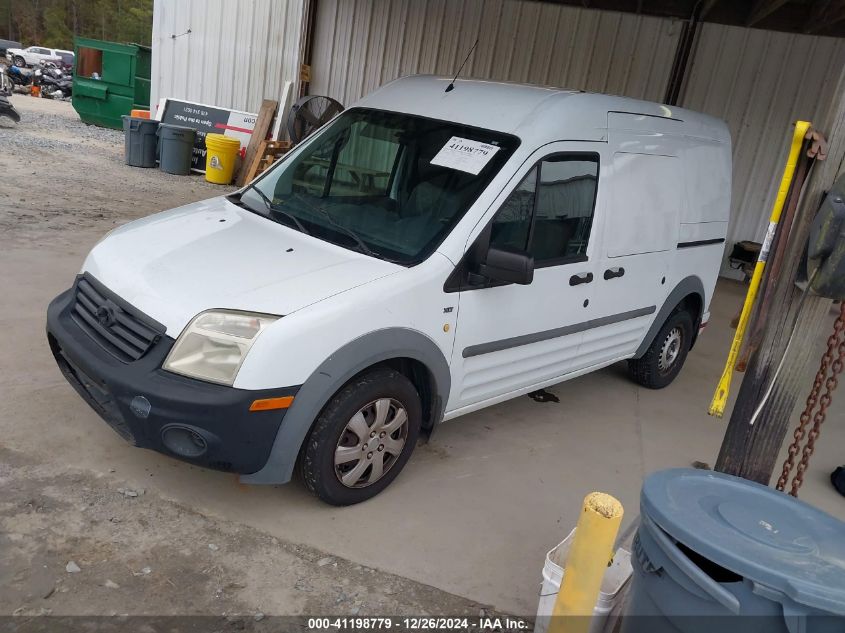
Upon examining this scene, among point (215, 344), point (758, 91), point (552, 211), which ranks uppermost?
point (758, 91)

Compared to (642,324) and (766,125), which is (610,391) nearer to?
(642,324)

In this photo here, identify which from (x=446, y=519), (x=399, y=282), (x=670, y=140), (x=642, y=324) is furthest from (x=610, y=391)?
(x=399, y=282)

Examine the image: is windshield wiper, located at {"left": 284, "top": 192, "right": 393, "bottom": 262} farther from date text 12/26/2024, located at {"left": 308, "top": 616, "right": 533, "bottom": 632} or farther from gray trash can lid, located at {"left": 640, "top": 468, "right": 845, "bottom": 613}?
gray trash can lid, located at {"left": 640, "top": 468, "right": 845, "bottom": 613}

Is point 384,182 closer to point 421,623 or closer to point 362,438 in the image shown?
point 362,438

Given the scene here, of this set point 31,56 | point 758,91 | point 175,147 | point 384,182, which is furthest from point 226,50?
point 31,56

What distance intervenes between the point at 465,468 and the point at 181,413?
1727mm

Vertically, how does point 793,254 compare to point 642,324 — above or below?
above

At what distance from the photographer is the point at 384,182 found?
3699 mm

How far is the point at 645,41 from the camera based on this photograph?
1014 centimetres

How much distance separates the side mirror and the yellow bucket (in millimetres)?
9298

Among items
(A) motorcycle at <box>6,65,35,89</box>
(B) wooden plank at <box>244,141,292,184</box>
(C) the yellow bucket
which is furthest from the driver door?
(A) motorcycle at <box>6,65,35,89</box>

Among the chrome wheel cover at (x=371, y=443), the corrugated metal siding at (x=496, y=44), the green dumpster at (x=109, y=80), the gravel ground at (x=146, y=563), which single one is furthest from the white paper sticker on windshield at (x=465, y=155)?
the green dumpster at (x=109, y=80)

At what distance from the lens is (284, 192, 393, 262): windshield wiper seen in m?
3.24

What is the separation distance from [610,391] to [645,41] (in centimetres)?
694
